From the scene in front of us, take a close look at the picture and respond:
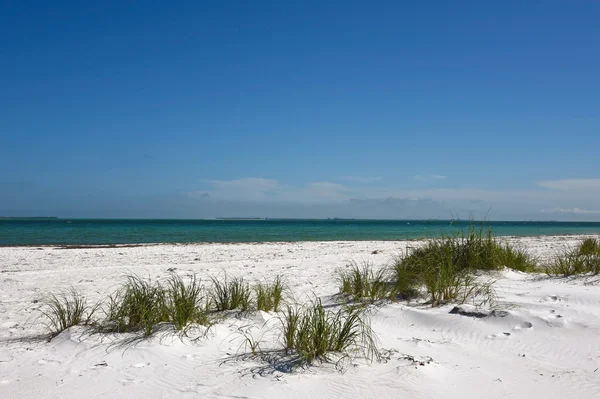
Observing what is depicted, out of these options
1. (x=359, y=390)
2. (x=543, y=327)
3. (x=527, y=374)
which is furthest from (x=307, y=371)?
(x=543, y=327)

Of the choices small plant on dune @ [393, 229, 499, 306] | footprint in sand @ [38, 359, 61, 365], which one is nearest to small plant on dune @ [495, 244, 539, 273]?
small plant on dune @ [393, 229, 499, 306]

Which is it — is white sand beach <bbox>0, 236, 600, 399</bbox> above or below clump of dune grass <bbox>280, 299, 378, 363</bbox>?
below

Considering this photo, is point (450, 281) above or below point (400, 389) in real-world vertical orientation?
above

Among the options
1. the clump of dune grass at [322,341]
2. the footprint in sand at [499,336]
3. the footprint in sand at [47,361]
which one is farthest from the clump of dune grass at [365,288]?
the footprint in sand at [47,361]

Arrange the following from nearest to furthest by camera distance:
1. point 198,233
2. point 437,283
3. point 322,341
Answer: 1. point 322,341
2. point 437,283
3. point 198,233

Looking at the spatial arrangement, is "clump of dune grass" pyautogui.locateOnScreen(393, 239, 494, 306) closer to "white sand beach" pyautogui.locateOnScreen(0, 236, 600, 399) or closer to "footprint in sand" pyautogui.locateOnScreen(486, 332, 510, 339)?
"white sand beach" pyautogui.locateOnScreen(0, 236, 600, 399)

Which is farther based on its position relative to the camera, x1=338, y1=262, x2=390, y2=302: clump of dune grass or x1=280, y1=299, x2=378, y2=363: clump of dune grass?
x1=338, y1=262, x2=390, y2=302: clump of dune grass

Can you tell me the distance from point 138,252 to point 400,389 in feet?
55.3

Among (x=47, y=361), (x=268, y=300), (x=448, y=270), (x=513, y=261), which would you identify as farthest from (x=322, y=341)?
(x=513, y=261)

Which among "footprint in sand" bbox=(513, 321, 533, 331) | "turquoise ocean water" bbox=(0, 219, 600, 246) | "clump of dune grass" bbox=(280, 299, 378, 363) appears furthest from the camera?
"turquoise ocean water" bbox=(0, 219, 600, 246)

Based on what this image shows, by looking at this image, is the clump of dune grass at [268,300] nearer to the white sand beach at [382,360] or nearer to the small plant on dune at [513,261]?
the white sand beach at [382,360]

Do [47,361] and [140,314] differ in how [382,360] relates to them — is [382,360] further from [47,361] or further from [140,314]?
[47,361]

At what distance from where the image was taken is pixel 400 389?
10.3 feet

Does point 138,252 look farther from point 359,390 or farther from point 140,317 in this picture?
point 359,390
